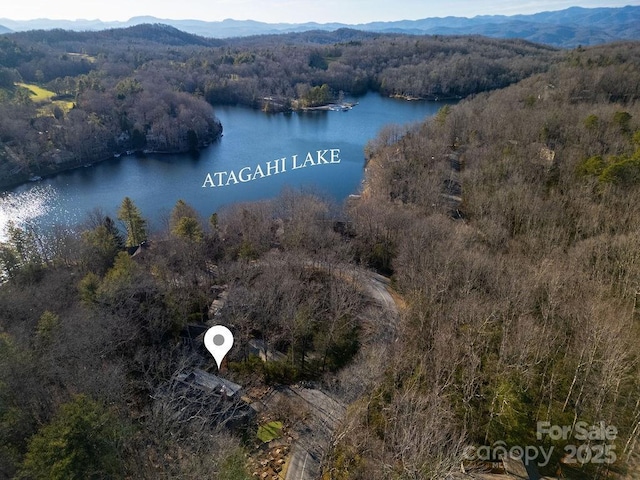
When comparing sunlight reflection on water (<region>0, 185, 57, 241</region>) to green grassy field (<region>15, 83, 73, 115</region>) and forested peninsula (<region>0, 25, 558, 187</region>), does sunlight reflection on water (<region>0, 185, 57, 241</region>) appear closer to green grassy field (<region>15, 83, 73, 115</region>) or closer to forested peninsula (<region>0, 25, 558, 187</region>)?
forested peninsula (<region>0, 25, 558, 187</region>)

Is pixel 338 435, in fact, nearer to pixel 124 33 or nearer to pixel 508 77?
pixel 508 77

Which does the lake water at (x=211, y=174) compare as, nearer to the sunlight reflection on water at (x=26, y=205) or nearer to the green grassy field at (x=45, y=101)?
the sunlight reflection on water at (x=26, y=205)

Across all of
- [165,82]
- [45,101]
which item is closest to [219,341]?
[45,101]

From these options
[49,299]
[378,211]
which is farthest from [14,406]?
[378,211]

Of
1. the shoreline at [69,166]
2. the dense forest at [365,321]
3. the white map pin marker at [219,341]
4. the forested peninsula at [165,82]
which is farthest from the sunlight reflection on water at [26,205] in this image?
the white map pin marker at [219,341]

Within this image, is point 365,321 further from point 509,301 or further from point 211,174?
point 211,174

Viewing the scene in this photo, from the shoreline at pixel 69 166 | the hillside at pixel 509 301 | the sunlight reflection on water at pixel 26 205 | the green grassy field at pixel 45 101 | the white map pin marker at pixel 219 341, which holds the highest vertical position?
the green grassy field at pixel 45 101

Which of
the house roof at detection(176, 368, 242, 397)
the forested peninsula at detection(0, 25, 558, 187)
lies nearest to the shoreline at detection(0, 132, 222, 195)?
the forested peninsula at detection(0, 25, 558, 187)
